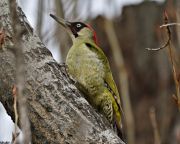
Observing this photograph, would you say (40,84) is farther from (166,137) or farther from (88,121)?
(166,137)

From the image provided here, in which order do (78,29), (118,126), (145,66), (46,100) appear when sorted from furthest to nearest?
(145,66), (78,29), (118,126), (46,100)

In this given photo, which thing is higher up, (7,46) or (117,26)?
(7,46)

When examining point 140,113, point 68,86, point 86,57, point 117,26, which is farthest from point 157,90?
point 68,86

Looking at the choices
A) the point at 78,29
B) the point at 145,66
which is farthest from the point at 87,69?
the point at 145,66

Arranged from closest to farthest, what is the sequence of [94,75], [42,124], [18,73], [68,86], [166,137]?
[18,73] → [42,124] → [68,86] → [94,75] → [166,137]

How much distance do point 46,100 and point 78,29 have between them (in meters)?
1.69

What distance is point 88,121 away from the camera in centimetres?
331

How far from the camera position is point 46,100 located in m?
3.26

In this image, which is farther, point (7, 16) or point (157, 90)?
point (157, 90)

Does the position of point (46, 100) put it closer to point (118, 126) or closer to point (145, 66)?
point (118, 126)

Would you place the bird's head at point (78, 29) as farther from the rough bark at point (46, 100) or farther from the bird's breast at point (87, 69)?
the rough bark at point (46, 100)

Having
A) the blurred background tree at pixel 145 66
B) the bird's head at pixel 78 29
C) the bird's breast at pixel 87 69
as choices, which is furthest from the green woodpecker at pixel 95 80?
the blurred background tree at pixel 145 66

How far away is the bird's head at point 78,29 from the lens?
4770 mm

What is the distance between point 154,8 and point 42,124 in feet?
17.4
